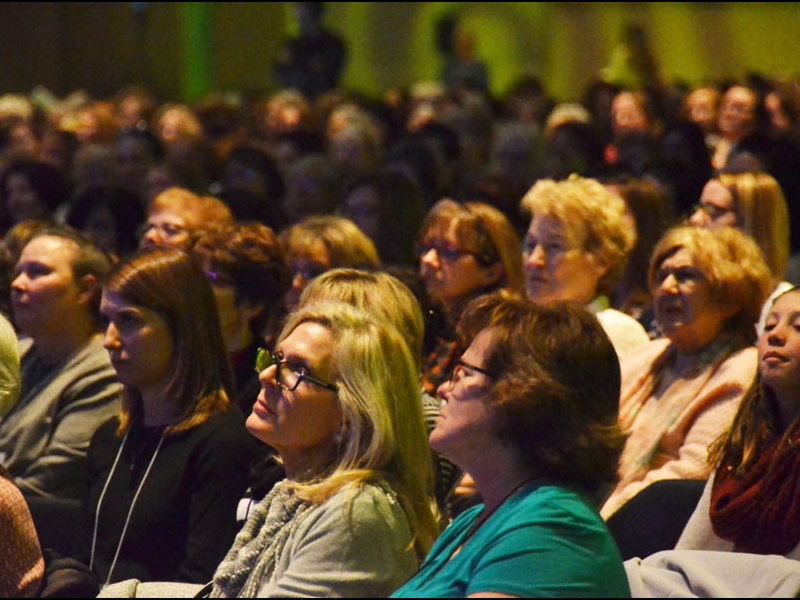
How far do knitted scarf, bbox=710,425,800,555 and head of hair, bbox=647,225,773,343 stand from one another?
0.82 meters

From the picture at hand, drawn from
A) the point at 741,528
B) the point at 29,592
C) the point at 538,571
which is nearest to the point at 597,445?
the point at 538,571

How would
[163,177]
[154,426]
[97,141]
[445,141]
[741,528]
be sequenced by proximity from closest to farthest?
[741,528] → [154,426] → [163,177] → [445,141] → [97,141]

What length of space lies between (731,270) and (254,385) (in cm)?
140

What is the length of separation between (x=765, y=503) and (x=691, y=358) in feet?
3.15

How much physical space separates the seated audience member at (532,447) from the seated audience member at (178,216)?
3.09 m

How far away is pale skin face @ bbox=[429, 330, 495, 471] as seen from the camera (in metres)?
2.53

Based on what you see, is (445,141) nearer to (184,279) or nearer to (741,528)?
(184,279)

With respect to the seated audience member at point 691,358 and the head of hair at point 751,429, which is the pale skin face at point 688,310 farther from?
the head of hair at point 751,429

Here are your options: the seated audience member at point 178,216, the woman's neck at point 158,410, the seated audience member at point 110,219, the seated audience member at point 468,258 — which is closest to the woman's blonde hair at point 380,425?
the woman's neck at point 158,410

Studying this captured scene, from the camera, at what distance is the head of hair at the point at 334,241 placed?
501 centimetres

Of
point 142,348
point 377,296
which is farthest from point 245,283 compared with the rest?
point 377,296

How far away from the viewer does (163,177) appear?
26.5 feet

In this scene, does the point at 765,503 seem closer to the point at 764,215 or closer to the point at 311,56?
the point at 764,215

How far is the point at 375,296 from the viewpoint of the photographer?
11.1ft
